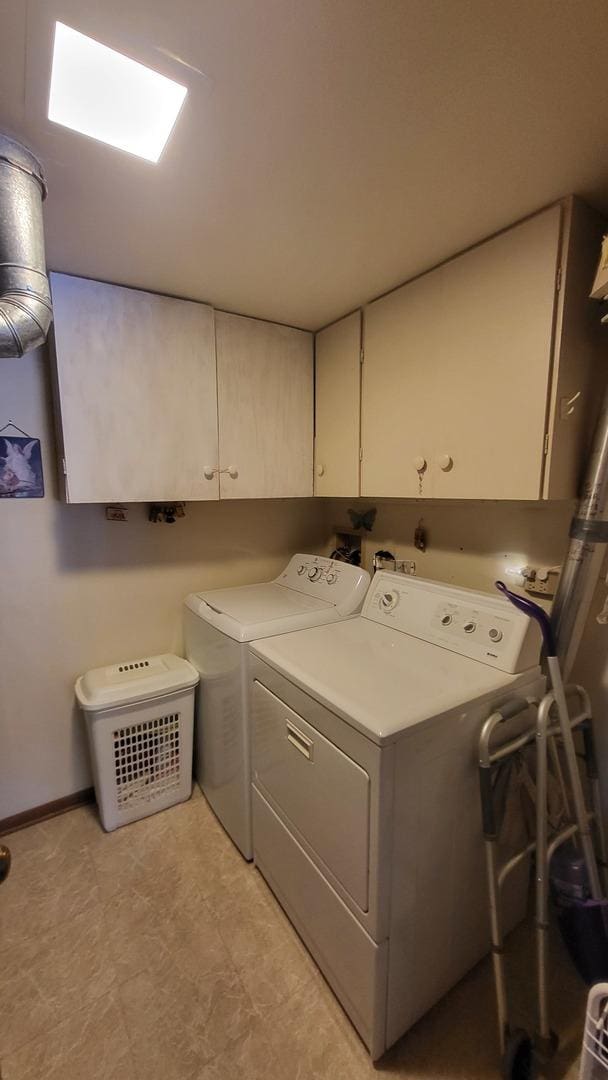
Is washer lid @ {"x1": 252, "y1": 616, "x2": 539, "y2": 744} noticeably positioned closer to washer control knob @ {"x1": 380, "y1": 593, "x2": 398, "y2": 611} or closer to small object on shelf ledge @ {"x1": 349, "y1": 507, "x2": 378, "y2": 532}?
washer control knob @ {"x1": 380, "y1": 593, "x2": 398, "y2": 611}

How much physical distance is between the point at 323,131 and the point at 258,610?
4.95ft

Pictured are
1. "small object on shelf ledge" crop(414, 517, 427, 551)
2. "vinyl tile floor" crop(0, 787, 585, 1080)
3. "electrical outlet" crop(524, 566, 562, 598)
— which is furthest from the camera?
"small object on shelf ledge" crop(414, 517, 427, 551)

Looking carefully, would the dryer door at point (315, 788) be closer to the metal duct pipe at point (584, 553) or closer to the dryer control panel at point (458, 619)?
the dryer control panel at point (458, 619)

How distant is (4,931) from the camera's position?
1.41 meters

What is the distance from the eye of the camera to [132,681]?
5.96ft

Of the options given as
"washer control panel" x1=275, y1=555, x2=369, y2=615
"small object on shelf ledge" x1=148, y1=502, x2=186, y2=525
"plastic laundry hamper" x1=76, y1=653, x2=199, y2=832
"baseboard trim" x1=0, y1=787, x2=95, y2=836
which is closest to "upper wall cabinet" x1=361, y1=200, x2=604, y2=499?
"washer control panel" x1=275, y1=555, x2=369, y2=615

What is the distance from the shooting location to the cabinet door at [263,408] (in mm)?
1816

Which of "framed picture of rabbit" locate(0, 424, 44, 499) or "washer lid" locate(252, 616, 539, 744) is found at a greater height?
"framed picture of rabbit" locate(0, 424, 44, 499)

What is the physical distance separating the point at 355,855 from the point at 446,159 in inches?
67.2

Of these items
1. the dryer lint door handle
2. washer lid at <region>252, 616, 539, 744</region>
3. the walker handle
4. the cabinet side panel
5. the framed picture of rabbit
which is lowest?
the dryer lint door handle

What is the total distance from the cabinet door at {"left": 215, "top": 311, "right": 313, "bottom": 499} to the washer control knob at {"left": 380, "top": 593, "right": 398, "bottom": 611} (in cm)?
69

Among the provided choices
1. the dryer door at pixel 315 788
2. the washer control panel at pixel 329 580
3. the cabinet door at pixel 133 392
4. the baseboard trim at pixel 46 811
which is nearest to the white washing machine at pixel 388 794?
the dryer door at pixel 315 788

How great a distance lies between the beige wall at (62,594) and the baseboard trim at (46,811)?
0.03 meters

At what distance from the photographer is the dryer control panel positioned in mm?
1208
